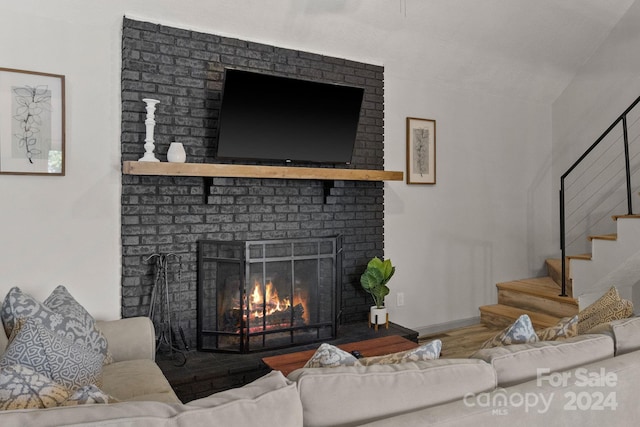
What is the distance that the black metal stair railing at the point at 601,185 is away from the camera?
509cm

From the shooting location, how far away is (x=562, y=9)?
4461 millimetres

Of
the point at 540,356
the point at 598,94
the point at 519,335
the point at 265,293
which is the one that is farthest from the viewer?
the point at 598,94

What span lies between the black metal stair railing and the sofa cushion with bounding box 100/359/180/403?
13.5ft

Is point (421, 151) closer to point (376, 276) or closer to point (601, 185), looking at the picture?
point (376, 276)

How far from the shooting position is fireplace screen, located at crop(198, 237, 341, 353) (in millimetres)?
3543

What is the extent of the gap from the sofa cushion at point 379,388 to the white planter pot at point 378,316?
2.55m

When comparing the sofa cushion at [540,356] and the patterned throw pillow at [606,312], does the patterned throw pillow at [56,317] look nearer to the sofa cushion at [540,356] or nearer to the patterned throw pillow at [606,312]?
the sofa cushion at [540,356]

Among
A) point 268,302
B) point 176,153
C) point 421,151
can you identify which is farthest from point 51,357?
point 421,151

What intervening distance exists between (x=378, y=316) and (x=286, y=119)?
5.66 ft

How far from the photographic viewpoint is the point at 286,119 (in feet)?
12.2

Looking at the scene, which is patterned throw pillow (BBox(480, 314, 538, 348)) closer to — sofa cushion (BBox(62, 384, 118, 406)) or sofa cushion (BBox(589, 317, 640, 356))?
sofa cushion (BBox(589, 317, 640, 356))

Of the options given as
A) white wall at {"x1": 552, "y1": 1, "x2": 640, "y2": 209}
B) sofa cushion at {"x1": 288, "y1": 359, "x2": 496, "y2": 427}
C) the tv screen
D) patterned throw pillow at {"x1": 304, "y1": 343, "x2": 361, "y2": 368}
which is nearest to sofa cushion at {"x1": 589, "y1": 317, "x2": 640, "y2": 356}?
sofa cushion at {"x1": 288, "y1": 359, "x2": 496, "y2": 427}

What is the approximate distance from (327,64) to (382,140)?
2.70 feet

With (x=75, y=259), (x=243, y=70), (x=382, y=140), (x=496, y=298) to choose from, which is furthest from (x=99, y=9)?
(x=496, y=298)
